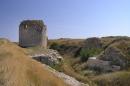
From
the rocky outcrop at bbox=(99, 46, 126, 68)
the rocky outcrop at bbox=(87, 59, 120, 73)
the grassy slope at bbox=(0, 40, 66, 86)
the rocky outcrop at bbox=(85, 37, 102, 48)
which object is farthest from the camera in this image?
the rocky outcrop at bbox=(85, 37, 102, 48)

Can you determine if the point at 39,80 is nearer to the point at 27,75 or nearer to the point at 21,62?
the point at 27,75

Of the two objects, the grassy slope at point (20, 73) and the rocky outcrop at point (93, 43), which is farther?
the rocky outcrop at point (93, 43)

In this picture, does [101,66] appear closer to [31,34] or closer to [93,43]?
[31,34]

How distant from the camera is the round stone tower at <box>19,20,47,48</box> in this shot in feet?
87.7

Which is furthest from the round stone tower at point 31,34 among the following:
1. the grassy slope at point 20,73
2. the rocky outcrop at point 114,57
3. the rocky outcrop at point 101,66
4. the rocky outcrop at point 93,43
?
the grassy slope at point 20,73

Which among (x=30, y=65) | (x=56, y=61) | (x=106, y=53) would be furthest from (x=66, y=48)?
(x=30, y=65)

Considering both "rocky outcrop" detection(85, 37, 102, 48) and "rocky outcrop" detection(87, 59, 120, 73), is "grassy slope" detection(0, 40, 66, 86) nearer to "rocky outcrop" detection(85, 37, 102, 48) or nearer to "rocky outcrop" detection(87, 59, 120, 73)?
"rocky outcrop" detection(87, 59, 120, 73)

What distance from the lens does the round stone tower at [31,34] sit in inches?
1053

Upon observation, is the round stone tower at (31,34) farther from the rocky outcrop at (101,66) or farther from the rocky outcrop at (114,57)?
the rocky outcrop at (114,57)

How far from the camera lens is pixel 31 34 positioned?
1057 inches

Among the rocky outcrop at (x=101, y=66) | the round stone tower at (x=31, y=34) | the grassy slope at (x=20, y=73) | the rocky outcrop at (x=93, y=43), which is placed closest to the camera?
the grassy slope at (x=20, y=73)

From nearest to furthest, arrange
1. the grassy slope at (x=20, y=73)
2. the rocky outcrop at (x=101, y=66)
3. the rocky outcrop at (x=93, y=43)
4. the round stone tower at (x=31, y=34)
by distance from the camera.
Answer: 1. the grassy slope at (x=20, y=73)
2. the rocky outcrop at (x=101, y=66)
3. the round stone tower at (x=31, y=34)
4. the rocky outcrop at (x=93, y=43)

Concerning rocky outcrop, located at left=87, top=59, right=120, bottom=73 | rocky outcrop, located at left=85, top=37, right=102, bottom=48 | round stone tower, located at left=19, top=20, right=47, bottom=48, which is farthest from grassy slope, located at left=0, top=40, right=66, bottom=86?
rocky outcrop, located at left=85, top=37, right=102, bottom=48

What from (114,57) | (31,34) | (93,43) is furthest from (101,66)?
(93,43)
